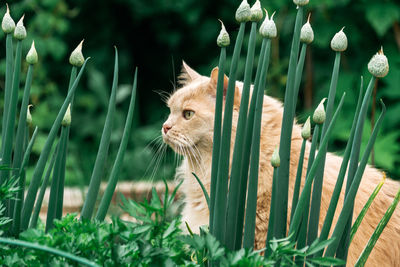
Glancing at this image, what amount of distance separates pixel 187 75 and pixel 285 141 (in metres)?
1.20

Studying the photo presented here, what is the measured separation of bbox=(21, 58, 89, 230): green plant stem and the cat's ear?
0.97 m

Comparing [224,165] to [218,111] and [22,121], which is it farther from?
[22,121]

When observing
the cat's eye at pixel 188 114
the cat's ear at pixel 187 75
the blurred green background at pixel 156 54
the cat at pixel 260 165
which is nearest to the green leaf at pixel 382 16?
the blurred green background at pixel 156 54

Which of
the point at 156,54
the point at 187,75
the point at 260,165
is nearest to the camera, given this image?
the point at 260,165

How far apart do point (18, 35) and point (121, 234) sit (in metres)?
0.54

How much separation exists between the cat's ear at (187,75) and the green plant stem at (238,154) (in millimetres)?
1068

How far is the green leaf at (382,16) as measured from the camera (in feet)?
11.8

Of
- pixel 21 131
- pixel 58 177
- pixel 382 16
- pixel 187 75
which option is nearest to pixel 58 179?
pixel 58 177

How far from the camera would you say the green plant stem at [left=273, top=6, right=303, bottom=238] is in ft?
3.69

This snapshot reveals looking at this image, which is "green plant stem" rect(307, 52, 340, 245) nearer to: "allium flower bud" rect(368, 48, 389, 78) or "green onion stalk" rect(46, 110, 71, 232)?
"allium flower bud" rect(368, 48, 389, 78)

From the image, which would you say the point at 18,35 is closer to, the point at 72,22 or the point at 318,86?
the point at 318,86

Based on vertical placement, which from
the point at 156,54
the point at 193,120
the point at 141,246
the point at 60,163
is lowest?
the point at 141,246

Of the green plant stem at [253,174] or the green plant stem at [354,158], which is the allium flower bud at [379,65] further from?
the green plant stem at [253,174]

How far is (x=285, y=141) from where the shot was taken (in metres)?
1.15
